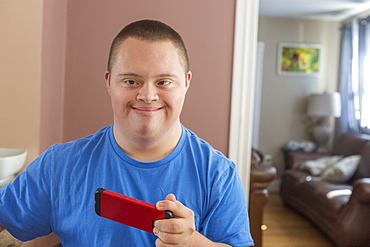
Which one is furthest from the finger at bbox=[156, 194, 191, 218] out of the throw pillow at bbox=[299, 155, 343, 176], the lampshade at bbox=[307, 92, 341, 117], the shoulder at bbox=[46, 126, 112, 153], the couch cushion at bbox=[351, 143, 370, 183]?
the lampshade at bbox=[307, 92, 341, 117]

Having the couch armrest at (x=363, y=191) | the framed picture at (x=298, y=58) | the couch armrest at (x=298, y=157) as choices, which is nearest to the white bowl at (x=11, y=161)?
the couch armrest at (x=363, y=191)

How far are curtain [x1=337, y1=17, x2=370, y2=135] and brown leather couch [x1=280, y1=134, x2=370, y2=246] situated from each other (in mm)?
321

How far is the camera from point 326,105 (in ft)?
18.2

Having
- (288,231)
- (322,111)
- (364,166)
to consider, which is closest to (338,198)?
(288,231)

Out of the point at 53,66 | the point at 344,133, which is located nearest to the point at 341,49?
the point at 344,133

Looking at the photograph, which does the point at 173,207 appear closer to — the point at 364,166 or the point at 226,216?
the point at 226,216

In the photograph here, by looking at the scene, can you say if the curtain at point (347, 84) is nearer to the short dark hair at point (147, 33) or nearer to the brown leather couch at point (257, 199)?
the brown leather couch at point (257, 199)

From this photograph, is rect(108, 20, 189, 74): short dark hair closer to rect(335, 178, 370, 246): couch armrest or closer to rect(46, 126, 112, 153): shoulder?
rect(46, 126, 112, 153): shoulder

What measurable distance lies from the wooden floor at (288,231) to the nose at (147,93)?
3034mm

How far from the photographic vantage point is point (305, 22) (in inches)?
233

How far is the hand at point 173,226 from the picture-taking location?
831 mm

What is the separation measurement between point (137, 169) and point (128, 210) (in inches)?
7.9

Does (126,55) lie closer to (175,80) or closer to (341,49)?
(175,80)

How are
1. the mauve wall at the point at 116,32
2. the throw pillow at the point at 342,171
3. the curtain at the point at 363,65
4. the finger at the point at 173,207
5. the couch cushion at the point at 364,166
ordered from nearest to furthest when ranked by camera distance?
the finger at the point at 173,207
the mauve wall at the point at 116,32
the couch cushion at the point at 364,166
the throw pillow at the point at 342,171
the curtain at the point at 363,65
